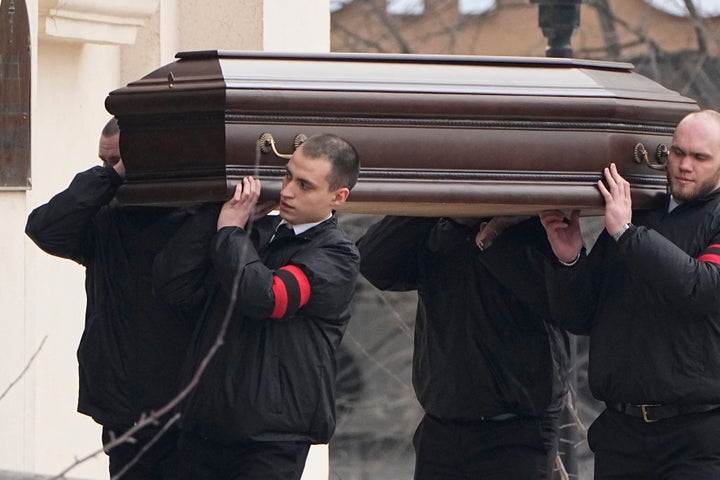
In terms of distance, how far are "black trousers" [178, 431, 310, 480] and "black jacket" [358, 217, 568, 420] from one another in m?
0.91

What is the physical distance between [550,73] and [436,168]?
51 cm

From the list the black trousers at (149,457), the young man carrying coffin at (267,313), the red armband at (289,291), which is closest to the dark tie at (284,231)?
the young man carrying coffin at (267,313)

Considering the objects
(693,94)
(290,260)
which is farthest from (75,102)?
(693,94)

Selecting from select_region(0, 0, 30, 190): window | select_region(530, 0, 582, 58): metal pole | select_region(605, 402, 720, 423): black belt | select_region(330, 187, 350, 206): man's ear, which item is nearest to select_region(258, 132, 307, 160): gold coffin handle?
select_region(330, 187, 350, 206): man's ear

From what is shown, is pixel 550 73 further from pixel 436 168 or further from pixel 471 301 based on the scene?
pixel 471 301

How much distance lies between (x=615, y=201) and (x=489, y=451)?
1139mm

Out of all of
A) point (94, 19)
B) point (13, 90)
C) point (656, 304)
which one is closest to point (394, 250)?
point (656, 304)

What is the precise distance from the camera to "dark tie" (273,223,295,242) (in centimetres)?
548

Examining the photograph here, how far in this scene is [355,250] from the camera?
18.1ft

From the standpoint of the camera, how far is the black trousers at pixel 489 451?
6168 millimetres

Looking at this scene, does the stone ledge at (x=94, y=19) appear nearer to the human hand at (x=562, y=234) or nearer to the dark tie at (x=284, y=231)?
the dark tie at (x=284, y=231)

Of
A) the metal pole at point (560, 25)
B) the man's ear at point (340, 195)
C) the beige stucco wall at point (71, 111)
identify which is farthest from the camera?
the metal pole at point (560, 25)

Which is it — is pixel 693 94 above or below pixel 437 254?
above

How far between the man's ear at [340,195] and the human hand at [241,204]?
0.75ft
